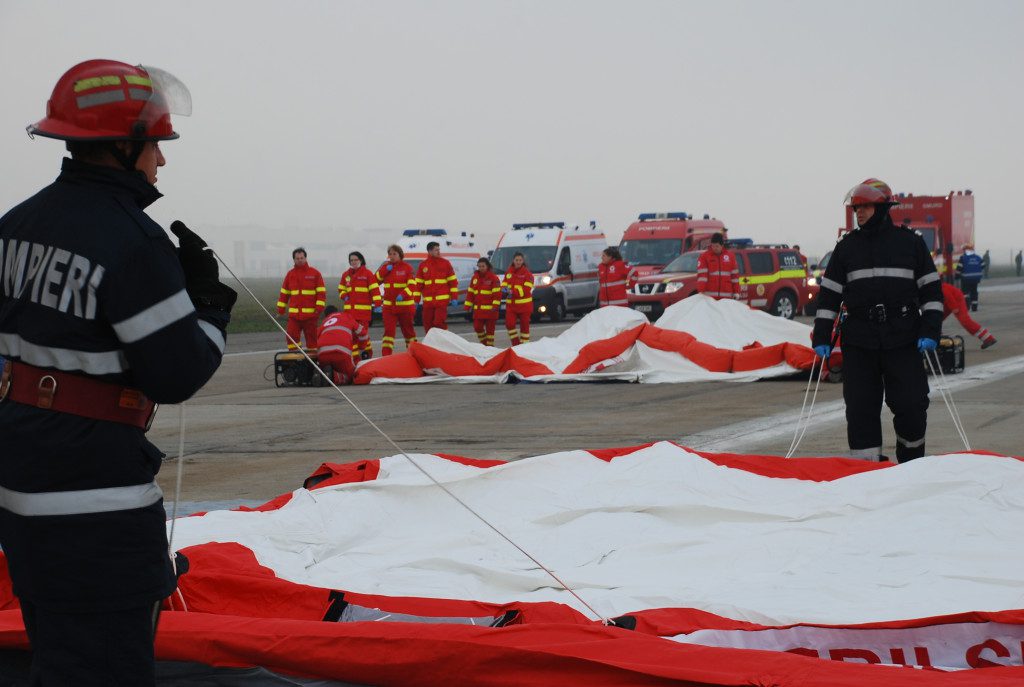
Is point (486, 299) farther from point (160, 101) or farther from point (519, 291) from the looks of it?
point (160, 101)

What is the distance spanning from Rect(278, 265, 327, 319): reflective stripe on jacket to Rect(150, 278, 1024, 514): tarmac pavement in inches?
60.1

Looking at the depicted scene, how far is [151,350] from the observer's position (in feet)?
8.82

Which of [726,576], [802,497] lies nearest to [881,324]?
[802,497]

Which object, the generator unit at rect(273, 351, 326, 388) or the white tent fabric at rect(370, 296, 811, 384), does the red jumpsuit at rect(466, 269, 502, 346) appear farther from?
the generator unit at rect(273, 351, 326, 388)

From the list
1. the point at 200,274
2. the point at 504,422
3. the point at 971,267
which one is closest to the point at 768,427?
the point at 504,422

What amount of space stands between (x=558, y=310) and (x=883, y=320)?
22.8 m

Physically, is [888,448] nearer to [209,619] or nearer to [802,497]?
[802,497]

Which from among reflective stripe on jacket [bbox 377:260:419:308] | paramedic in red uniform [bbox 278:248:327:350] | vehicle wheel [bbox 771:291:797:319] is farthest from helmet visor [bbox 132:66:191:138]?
vehicle wheel [bbox 771:291:797:319]

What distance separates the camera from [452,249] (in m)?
31.3

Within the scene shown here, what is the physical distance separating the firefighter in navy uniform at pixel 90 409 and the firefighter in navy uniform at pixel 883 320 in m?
5.49

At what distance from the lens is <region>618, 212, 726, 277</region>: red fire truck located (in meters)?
31.8

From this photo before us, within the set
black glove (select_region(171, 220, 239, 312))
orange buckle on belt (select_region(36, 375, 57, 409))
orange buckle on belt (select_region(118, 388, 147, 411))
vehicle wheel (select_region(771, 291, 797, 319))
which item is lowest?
vehicle wheel (select_region(771, 291, 797, 319))

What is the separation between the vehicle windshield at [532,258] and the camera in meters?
30.0

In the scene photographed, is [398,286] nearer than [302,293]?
No
